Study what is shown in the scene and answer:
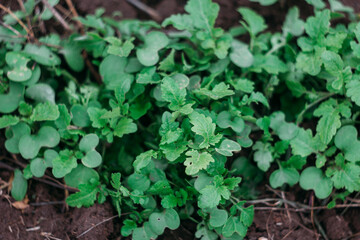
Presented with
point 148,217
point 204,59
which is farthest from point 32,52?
point 148,217

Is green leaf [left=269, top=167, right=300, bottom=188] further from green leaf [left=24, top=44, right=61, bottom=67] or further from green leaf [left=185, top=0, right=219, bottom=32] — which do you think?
green leaf [left=24, top=44, right=61, bottom=67]

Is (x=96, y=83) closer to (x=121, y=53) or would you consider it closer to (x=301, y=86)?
(x=121, y=53)

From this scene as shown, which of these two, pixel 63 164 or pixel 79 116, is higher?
pixel 79 116

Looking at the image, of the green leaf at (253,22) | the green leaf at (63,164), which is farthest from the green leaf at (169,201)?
the green leaf at (253,22)

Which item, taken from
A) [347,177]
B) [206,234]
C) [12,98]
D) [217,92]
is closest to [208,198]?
[206,234]

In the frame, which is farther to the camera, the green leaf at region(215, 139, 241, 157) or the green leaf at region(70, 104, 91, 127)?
the green leaf at region(70, 104, 91, 127)

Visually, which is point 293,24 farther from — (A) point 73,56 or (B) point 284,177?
(A) point 73,56

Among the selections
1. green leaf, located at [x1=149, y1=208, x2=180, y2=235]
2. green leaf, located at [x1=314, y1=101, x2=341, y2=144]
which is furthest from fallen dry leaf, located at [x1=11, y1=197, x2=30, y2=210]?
green leaf, located at [x1=314, y1=101, x2=341, y2=144]
